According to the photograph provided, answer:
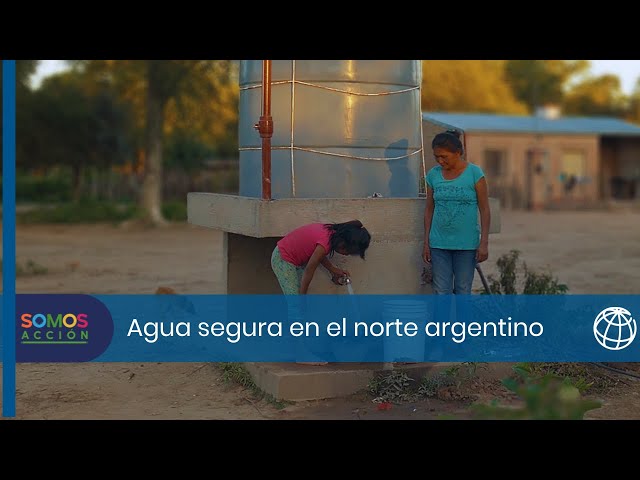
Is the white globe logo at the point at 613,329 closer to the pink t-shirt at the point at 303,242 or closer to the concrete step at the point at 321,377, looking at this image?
the concrete step at the point at 321,377

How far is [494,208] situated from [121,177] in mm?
26611

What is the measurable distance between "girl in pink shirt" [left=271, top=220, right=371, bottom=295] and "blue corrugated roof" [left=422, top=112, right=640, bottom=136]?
882 inches

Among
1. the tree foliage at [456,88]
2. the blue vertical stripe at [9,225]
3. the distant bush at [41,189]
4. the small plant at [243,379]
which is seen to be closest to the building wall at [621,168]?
the tree foliage at [456,88]

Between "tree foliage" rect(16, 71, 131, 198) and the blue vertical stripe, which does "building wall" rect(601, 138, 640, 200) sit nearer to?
"tree foliage" rect(16, 71, 131, 198)

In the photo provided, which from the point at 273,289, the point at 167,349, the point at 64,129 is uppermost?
the point at 64,129

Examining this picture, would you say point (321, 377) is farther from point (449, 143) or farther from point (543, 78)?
point (543, 78)

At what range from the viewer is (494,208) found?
7160mm

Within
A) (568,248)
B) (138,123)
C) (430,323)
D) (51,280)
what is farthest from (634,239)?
(138,123)

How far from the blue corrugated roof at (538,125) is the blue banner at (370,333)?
2120cm

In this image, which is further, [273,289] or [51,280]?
[51,280]

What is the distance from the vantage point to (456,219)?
6336 millimetres

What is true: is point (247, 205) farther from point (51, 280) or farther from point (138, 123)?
point (138, 123)

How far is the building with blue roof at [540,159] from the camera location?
2892 centimetres

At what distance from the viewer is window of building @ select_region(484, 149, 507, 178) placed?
29.6 m
